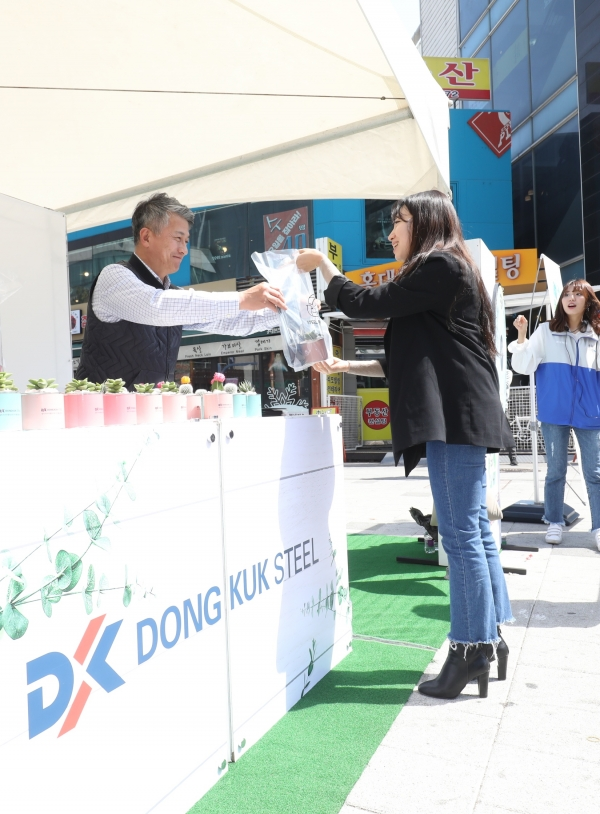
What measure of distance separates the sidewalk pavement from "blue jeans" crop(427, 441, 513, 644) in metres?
0.27

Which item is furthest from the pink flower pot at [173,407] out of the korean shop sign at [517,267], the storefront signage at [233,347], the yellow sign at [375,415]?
the storefront signage at [233,347]

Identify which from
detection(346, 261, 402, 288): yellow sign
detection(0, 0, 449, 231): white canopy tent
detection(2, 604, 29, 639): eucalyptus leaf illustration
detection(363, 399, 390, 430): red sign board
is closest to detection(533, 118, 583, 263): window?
detection(346, 261, 402, 288): yellow sign

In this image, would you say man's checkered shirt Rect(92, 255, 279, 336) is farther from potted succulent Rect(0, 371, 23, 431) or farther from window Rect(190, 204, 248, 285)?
window Rect(190, 204, 248, 285)

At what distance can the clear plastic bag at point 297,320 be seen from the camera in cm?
238

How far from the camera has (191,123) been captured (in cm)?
337

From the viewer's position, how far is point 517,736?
2.04m

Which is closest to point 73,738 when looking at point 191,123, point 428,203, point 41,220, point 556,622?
point 428,203

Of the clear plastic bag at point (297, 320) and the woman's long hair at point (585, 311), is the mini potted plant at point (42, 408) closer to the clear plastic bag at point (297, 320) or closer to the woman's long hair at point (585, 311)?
the clear plastic bag at point (297, 320)

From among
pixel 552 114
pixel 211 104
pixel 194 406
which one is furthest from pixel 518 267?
pixel 194 406

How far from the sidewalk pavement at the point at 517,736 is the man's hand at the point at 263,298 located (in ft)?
5.01

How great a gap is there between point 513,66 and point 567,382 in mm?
12280

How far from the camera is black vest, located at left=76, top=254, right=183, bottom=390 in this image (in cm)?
248

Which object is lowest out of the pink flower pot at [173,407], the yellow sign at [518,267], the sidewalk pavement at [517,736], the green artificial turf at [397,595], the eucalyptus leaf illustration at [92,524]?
the green artificial turf at [397,595]

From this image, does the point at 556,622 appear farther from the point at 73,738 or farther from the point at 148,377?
the point at 73,738
